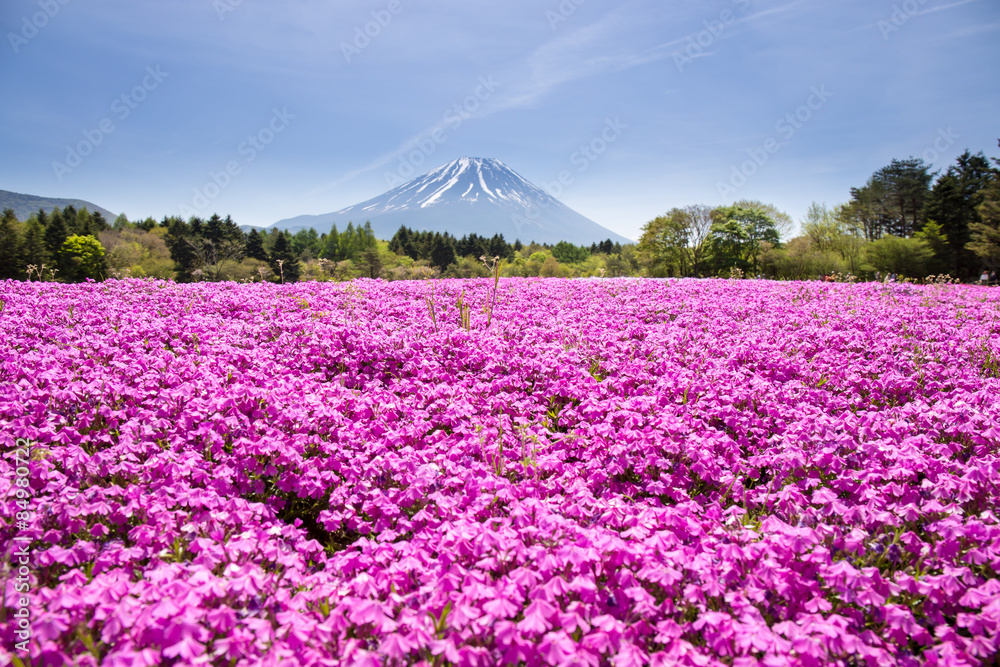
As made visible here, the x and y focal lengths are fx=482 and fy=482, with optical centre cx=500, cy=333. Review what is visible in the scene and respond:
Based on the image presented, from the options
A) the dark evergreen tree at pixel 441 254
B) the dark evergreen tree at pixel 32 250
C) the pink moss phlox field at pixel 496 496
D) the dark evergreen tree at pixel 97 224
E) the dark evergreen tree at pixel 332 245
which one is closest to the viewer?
the pink moss phlox field at pixel 496 496

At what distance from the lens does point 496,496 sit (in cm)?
348

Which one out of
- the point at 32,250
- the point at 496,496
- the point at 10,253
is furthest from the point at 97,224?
the point at 496,496

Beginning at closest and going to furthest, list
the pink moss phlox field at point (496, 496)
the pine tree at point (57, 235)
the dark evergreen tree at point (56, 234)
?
the pink moss phlox field at point (496, 496), the pine tree at point (57, 235), the dark evergreen tree at point (56, 234)

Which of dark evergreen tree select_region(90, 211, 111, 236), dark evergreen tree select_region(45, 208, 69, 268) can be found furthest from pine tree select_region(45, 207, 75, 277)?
dark evergreen tree select_region(90, 211, 111, 236)

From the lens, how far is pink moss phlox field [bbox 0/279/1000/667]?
2.33 m

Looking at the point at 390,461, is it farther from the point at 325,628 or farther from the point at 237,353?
the point at 237,353

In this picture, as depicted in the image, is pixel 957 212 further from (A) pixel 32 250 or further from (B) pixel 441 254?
(A) pixel 32 250

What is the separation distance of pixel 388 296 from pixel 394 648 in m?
9.29

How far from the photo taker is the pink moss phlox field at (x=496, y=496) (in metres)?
2.33

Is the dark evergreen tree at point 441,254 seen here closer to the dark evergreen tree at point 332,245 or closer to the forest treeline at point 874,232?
the dark evergreen tree at point 332,245

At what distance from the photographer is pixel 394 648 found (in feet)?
7.14

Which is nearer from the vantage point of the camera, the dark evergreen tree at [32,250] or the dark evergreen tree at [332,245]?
the dark evergreen tree at [32,250]

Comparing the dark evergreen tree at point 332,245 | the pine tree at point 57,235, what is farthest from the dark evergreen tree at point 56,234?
the dark evergreen tree at point 332,245

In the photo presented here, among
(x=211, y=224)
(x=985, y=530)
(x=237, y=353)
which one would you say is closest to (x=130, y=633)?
(x=237, y=353)
